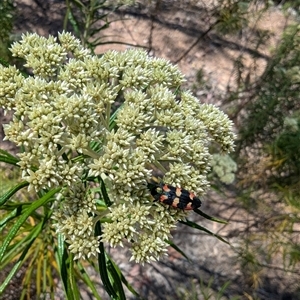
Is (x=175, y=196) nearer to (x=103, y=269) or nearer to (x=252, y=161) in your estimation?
(x=103, y=269)

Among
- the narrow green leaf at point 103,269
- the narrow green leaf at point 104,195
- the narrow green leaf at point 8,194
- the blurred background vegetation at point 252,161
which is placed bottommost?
the narrow green leaf at point 103,269

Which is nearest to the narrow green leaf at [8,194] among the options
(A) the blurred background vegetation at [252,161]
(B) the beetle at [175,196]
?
(B) the beetle at [175,196]

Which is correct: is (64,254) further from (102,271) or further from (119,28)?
(119,28)

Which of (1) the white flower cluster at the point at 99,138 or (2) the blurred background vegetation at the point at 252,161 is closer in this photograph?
(1) the white flower cluster at the point at 99,138

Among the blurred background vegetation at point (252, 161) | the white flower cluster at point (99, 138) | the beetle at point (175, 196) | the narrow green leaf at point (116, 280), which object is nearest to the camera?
the white flower cluster at point (99, 138)

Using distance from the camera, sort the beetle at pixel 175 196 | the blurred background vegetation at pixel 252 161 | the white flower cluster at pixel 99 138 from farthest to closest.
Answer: the blurred background vegetation at pixel 252 161 < the beetle at pixel 175 196 < the white flower cluster at pixel 99 138

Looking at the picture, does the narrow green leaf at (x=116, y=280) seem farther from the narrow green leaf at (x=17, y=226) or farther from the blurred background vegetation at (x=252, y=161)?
the blurred background vegetation at (x=252, y=161)
